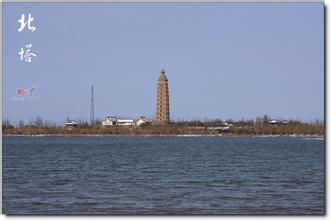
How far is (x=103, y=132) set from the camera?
75625 millimetres

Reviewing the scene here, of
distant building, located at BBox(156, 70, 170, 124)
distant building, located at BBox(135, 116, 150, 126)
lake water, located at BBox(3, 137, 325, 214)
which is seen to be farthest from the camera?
distant building, located at BBox(135, 116, 150, 126)

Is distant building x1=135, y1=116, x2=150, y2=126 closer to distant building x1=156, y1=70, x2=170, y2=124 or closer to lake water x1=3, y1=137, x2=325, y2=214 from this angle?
distant building x1=156, y1=70, x2=170, y2=124

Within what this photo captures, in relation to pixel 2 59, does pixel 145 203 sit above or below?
below

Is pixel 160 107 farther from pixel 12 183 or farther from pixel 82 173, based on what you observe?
pixel 12 183

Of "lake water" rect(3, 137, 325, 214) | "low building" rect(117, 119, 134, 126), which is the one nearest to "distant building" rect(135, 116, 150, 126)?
"low building" rect(117, 119, 134, 126)

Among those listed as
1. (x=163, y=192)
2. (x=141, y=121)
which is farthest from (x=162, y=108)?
(x=163, y=192)

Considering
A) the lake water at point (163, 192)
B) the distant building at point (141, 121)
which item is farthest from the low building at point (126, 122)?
the lake water at point (163, 192)

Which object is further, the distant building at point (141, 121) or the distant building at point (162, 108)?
the distant building at point (141, 121)

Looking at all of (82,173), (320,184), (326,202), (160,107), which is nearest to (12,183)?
(82,173)

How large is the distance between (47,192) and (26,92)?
6.71 meters

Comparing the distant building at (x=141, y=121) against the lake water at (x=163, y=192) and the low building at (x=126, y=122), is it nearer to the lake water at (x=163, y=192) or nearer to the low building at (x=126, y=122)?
the low building at (x=126, y=122)

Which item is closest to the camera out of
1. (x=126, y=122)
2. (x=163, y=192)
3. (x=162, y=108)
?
(x=163, y=192)

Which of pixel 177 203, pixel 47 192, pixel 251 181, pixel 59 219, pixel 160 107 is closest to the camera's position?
pixel 59 219

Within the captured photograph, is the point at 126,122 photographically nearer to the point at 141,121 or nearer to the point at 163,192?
the point at 141,121
